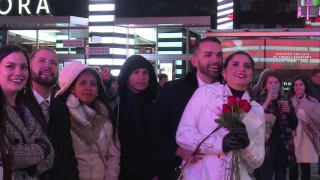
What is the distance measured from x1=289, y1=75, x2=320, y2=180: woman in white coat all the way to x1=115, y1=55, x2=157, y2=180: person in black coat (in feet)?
12.6

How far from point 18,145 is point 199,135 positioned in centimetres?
114

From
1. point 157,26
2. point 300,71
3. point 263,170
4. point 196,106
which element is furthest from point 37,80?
point 157,26

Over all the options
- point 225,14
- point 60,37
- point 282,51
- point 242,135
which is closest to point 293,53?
point 282,51

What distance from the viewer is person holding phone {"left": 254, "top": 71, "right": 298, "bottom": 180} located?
641 centimetres

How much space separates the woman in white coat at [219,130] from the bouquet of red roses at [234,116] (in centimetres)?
5

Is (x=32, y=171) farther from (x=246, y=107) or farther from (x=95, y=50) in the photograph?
(x=95, y=50)

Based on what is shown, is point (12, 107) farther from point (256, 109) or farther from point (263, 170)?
point (263, 170)

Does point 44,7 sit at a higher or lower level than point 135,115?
higher

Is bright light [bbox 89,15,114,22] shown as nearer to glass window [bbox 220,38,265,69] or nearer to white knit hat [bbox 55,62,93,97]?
glass window [bbox 220,38,265,69]

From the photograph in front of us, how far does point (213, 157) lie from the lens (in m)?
3.29

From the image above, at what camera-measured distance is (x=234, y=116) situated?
310cm

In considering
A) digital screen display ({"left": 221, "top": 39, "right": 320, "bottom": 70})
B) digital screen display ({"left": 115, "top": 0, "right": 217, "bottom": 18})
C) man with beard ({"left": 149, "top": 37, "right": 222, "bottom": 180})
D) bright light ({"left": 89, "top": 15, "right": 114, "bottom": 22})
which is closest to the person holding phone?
man with beard ({"left": 149, "top": 37, "right": 222, "bottom": 180})

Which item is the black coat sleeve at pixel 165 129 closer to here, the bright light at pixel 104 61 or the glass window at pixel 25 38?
the bright light at pixel 104 61

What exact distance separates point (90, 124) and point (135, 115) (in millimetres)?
542
